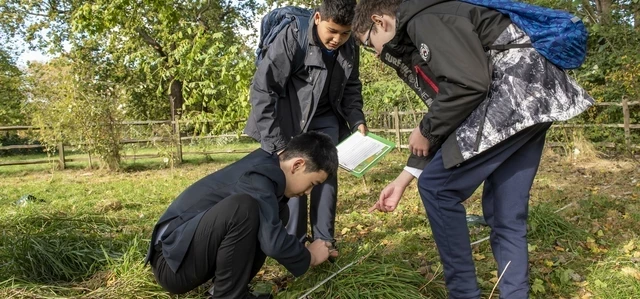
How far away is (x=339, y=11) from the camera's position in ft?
9.61

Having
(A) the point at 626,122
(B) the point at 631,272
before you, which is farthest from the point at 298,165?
(A) the point at 626,122

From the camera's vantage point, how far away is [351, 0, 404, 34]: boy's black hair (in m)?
2.19

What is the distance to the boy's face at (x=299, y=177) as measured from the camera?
2535 millimetres

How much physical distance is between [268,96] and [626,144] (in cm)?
913

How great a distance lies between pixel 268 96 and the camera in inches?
121

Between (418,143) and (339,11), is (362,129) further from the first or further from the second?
(418,143)

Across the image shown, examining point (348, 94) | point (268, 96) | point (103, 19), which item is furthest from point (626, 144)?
point (103, 19)

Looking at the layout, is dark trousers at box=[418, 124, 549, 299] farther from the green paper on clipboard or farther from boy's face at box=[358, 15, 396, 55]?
the green paper on clipboard

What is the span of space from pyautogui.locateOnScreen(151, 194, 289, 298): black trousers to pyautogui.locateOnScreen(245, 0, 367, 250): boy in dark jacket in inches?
33.0

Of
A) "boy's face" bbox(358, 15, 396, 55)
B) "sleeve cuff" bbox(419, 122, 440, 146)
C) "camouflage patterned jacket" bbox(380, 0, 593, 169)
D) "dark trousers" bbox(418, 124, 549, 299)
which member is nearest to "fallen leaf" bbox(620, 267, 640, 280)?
"dark trousers" bbox(418, 124, 549, 299)

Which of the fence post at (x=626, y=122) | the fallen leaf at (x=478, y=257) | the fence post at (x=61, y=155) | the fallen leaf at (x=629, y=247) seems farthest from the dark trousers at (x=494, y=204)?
the fence post at (x=61, y=155)

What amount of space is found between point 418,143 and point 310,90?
117 centimetres

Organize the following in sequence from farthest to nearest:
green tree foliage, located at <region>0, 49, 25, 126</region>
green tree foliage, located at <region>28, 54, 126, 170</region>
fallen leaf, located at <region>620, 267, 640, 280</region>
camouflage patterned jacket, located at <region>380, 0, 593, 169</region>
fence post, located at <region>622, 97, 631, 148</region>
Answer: green tree foliage, located at <region>0, 49, 25, 126</region>
green tree foliage, located at <region>28, 54, 126, 170</region>
fence post, located at <region>622, 97, 631, 148</region>
fallen leaf, located at <region>620, 267, 640, 280</region>
camouflage patterned jacket, located at <region>380, 0, 593, 169</region>

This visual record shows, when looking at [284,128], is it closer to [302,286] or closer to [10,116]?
[302,286]
